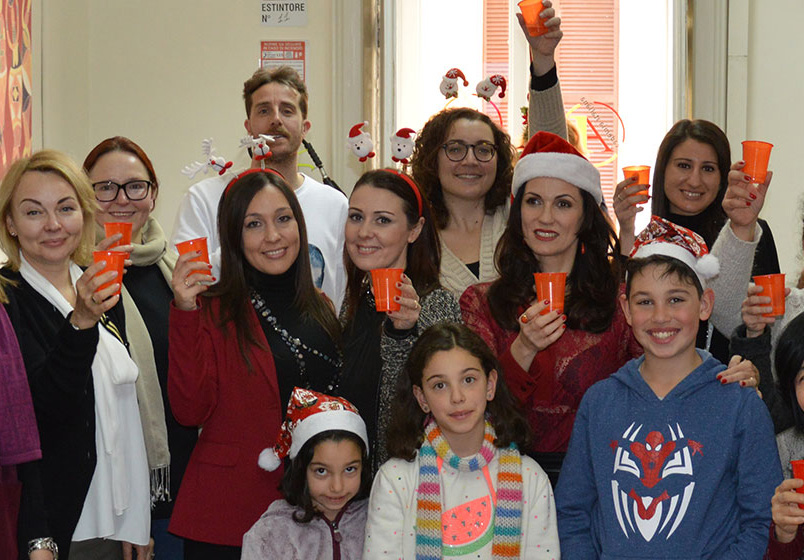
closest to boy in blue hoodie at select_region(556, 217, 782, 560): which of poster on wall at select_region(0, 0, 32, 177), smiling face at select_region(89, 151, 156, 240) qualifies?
smiling face at select_region(89, 151, 156, 240)

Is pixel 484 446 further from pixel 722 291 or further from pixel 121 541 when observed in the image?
pixel 121 541

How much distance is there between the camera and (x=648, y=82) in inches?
236

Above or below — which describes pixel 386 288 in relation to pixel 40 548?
above

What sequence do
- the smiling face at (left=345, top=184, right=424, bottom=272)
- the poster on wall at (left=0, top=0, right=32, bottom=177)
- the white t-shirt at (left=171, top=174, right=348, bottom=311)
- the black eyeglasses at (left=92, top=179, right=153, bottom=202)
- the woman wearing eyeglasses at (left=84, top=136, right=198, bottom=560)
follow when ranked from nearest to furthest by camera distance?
the smiling face at (left=345, top=184, right=424, bottom=272) < the woman wearing eyeglasses at (left=84, top=136, right=198, bottom=560) < the black eyeglasses at (left=92, top=179, right=153, bottom=202) < the white t-shirt at (left=171, top=174, right=348, bottom=311) < the poster on wall at (left=0, top=0, right=32, bottom=177)

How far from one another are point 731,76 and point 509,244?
9.49 ft

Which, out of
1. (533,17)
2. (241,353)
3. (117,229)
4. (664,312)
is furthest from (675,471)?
(117,229)

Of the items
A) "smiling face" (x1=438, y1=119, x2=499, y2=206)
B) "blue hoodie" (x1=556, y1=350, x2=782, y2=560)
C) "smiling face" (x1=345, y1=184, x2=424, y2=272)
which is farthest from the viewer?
"smiling face" (x1=438, y1=119, x2=499, y2=206)

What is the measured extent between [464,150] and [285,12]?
217cm

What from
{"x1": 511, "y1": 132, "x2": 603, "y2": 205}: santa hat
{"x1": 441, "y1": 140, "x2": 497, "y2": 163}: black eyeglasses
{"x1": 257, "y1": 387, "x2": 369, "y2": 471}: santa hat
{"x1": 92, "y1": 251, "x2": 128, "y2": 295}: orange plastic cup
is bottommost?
{"x1": 257, "y1": 387, "x2": 369, "y2": 471}: santa hat

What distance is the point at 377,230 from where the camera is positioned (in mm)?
3057

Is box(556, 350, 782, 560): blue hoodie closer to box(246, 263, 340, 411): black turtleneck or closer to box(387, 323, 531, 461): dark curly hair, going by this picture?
box(387, 323, 531, 461): dark curly hair

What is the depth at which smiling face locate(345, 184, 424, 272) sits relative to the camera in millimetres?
3051

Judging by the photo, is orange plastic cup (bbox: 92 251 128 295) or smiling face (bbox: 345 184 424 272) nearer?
orange plastic cup (bbox: 92 251 128 295)

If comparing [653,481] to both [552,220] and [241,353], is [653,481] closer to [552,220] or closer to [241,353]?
[552,220]
